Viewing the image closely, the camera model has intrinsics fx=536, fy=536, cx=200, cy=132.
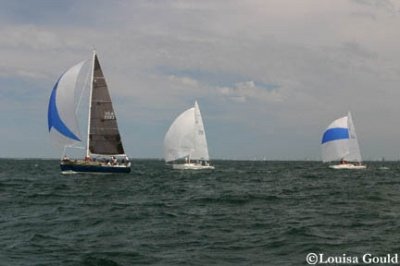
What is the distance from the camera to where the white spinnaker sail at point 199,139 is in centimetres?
7575

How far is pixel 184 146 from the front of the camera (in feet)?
246

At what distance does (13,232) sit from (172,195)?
16531 millimetres

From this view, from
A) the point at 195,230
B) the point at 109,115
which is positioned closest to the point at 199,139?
the point at 109,115

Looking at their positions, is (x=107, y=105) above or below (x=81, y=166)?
above

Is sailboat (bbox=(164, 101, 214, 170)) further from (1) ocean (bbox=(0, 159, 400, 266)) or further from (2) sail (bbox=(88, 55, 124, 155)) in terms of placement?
(1) ocean (bbox=(0, 159, 400, 266))

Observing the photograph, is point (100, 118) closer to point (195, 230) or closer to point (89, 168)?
point (89, 168)

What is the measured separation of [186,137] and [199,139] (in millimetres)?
2221

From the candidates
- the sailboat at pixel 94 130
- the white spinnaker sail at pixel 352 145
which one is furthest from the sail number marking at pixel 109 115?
the white spinnaker sail at pixel 352 145

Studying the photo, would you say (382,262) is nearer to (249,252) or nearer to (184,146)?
(249,252)

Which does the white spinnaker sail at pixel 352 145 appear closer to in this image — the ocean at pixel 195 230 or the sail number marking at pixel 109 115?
the sail number marking at pixel 109 115

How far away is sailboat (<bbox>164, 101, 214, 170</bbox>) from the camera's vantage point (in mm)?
74812

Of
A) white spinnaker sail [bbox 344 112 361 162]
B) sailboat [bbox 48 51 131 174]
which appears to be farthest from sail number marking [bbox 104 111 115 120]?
white spinnaker sail [bbox 344 112 361 162]

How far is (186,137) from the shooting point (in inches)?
2945

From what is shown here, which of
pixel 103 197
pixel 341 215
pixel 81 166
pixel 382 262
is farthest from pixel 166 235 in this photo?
pixel 81 166
